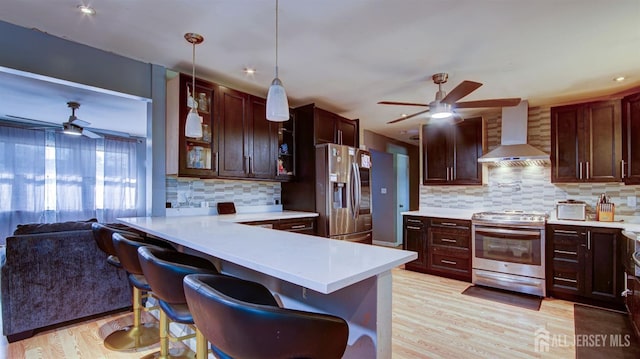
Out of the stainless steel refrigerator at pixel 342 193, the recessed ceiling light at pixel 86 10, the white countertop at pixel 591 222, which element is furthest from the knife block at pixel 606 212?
the recessed ceiling light at pixel 86 10

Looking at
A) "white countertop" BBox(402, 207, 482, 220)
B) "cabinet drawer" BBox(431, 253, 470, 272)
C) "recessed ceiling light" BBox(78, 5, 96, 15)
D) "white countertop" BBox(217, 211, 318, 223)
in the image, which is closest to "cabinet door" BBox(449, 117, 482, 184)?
"white countertop" BBox(402, 207, 482, 220)

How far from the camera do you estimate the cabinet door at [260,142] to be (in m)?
3.62

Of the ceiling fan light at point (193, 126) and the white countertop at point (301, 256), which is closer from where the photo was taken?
the white countertop at point (301, 256)

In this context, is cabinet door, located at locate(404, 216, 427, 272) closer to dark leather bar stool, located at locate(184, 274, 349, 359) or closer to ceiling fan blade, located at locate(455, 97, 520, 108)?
ceiling fan blade, located at locate(455, 97, 520, 108)

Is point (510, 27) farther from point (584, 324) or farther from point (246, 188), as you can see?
point (246, 188)

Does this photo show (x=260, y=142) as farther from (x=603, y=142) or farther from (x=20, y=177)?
(x=20, y=177)

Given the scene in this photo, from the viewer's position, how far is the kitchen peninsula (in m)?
1.01

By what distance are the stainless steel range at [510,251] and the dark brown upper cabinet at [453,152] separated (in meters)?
0.75

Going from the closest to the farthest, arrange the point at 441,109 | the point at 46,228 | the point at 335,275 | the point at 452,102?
the point at 335,275, the point at 46,228, the point at 452,102, the point at 441,109

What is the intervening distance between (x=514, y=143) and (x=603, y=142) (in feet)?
2.80

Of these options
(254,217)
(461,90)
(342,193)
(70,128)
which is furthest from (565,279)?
(70,128)

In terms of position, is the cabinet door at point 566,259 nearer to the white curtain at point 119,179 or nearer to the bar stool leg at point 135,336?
the bar stool leg at point 135,336

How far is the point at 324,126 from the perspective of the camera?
4.18 metres

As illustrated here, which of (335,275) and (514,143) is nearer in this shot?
(335,275)
